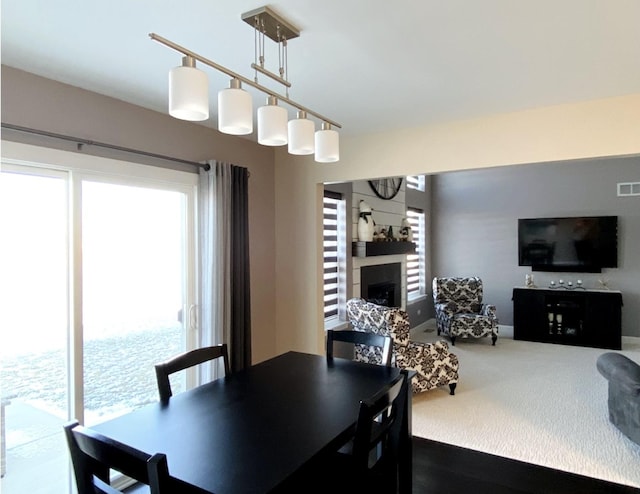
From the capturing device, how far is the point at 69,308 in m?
2.41

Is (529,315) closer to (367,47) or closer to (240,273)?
(240,273)

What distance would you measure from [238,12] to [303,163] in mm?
2235

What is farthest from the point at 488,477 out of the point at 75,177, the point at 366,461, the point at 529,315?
the point at 529,315

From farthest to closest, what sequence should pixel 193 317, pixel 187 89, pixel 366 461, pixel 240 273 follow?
pixel 240 273
pixel 193 317
pixel 366 461
pixel 187 89

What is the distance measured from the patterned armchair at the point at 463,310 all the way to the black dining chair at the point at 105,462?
211 inches

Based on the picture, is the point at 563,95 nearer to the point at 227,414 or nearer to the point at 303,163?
the point at 303,163

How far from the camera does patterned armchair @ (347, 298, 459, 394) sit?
3.79 meters

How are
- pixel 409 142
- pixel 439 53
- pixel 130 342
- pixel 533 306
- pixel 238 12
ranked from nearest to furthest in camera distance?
pixel 238 12
pixel 439 53
pixel 130 342
pixel 409 142
pixel 533 306

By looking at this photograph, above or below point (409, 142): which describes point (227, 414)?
below

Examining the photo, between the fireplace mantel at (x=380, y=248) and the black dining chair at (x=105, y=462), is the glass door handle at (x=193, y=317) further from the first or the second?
the fireplace mantel at (x=380, y=248)

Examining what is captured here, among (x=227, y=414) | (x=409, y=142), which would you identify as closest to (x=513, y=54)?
(x=409, y=142)

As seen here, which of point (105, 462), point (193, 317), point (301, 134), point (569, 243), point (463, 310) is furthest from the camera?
point (463, 310)

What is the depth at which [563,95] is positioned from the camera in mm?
2600

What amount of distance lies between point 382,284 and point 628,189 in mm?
3938
